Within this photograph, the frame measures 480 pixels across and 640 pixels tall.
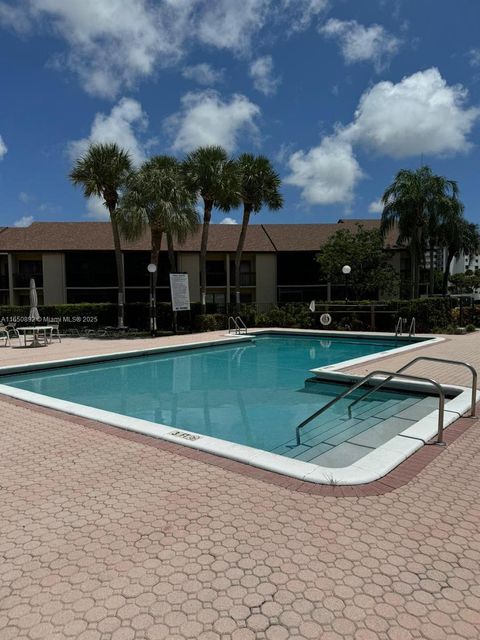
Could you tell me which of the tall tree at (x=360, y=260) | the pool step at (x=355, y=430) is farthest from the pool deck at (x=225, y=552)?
the tall tree at (x=360, y=260)

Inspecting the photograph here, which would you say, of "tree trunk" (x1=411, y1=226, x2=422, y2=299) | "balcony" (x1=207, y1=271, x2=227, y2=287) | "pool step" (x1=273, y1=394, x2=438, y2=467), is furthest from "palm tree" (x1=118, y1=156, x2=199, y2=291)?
"pool step" (x1=273, y1=394, x2=438, y2=467)

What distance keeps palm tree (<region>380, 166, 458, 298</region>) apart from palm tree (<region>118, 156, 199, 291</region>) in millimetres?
12457

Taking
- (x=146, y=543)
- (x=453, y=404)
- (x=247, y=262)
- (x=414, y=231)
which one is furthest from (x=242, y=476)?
(x=247, y=262)

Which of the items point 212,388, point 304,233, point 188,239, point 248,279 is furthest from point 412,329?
point 188,239

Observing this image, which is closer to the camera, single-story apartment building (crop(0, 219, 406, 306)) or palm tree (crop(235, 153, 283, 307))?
palm tree (crop(235, 153, 283, 307))

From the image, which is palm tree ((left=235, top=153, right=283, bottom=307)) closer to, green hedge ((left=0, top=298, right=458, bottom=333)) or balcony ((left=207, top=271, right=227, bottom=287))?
green hedge ((left=0, top=298, right=458, bottom=333))

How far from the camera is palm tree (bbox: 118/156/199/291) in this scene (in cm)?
2047

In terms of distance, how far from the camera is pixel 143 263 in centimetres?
3366

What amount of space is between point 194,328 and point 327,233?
18406mm

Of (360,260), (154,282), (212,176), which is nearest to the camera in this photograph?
(154,282)

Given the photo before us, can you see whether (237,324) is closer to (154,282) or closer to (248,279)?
(154,282)

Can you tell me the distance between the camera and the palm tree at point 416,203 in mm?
26125

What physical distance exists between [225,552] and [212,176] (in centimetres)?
2107

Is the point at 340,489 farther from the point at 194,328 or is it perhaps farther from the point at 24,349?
the point at 194,328
